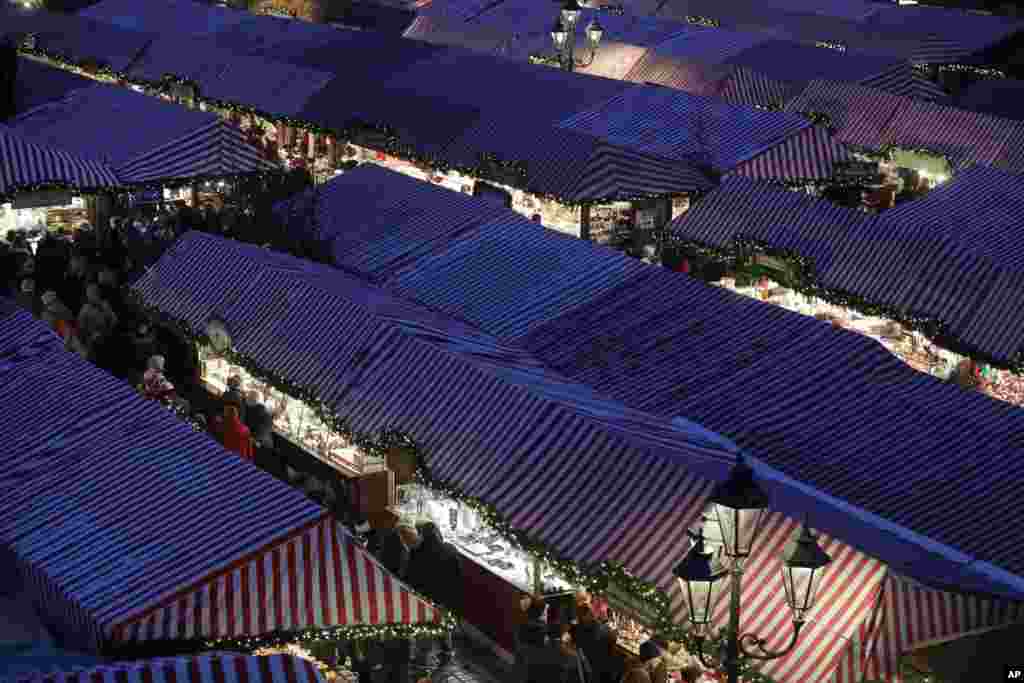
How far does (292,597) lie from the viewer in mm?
9273

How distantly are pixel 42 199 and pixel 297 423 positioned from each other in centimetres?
753

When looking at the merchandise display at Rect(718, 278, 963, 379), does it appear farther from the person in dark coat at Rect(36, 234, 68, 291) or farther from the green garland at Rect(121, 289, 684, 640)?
the person in dark coat at Rect(36, 234, 68, 291)

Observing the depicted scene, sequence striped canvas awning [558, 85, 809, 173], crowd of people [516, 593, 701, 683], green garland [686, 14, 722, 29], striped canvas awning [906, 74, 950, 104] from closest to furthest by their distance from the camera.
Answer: crowd of people [516, 593, 701, 683] < striped canvas awning [558, 85, 809, 173] < striped canvas awning [906, 74, 950, 104] < green garland [686, 14, 722, 29]

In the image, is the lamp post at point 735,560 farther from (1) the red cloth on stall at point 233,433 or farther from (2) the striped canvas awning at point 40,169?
(2) the striped canvas awning at point 40,169

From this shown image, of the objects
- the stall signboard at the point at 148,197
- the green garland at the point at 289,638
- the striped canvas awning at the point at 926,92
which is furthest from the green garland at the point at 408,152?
the green garland at the point at 289,638

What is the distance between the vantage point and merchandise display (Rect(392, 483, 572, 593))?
451 inches

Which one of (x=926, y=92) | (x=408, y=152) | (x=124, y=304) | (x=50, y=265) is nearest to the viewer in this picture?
(x=124, y=304)

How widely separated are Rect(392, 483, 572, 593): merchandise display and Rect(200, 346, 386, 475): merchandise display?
422 millimetres

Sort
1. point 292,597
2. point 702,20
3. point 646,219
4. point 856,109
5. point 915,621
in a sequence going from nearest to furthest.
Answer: point 915,621
point 292,597
point 646,219
point 856,109
point 702,20

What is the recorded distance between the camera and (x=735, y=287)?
1761 cm

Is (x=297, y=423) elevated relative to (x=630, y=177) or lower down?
elevated

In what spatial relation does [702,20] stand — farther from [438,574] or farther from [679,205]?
[438,574]

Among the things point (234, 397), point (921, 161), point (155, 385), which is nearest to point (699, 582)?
point (155, 385)

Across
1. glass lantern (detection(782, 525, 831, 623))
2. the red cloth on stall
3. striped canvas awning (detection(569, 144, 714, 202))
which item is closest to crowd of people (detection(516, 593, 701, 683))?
glass lantern (detection(782, 525, 831, 623))
